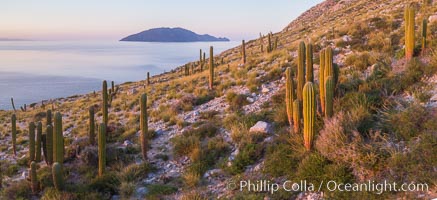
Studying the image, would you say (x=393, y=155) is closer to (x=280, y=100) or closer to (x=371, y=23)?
(x=280, y=100)

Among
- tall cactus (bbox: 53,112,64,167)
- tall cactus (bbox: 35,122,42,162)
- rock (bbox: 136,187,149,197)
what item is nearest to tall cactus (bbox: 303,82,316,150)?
rock (bbox: 136,187,149,197)

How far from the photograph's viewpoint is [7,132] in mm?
18281

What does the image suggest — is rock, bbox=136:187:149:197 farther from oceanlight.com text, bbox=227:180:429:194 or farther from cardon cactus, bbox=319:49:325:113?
cardon cactus, bbox=319:49:325:113

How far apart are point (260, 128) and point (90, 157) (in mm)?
4874

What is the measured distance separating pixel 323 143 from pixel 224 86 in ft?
31.0

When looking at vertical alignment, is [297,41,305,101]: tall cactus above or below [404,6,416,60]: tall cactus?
below

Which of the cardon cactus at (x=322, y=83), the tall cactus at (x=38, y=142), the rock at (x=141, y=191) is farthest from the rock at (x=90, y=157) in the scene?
the cardon cactus at (x=322, y=83)

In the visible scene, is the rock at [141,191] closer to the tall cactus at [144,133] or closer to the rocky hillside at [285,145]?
the rocky hillside at [285,145]

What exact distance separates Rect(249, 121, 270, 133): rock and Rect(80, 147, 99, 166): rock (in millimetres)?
4455

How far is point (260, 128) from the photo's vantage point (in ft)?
28.7

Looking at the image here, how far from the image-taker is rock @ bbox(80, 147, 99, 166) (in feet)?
32.0

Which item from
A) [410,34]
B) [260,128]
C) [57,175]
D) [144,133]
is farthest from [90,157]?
[410,34]

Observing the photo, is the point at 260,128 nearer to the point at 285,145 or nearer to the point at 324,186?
the point at 285,145

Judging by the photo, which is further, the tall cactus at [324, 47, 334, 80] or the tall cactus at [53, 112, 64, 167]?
the tall cactus at [53, 112, 64, 167]
